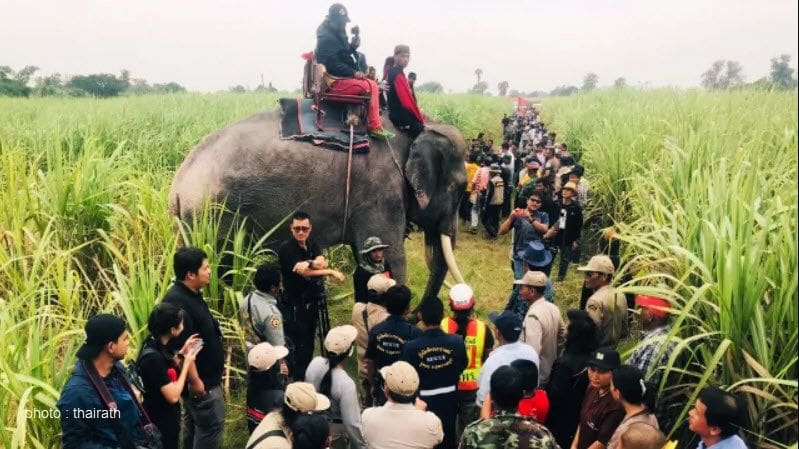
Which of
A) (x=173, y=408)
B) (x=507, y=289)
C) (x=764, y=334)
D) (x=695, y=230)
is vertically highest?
(x=695, y=230)

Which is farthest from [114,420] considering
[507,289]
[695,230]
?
[507,289]

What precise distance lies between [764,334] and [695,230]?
809 millimetres

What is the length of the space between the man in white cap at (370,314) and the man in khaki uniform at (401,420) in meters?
0.93

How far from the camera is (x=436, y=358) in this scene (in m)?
3.04

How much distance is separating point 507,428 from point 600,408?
69 centimetres

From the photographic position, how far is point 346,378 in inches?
118

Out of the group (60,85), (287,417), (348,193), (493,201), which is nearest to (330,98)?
(348,193)

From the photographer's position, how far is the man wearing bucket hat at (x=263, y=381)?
9.58 ft

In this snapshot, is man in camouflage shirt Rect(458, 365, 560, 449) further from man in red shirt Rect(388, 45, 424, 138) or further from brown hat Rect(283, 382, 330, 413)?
man in red shirt Rect(388, 45, 424, 138)

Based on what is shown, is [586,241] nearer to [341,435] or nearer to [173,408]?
[341,435]

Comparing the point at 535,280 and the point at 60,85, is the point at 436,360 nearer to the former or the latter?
the point at 535,280

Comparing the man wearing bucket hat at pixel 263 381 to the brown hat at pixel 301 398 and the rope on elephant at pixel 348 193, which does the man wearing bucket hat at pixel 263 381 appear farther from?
the rope on elephant at pixel 348 193

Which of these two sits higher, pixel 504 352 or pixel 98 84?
pixel 98 84

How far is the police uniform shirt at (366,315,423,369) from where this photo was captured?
3.29m
